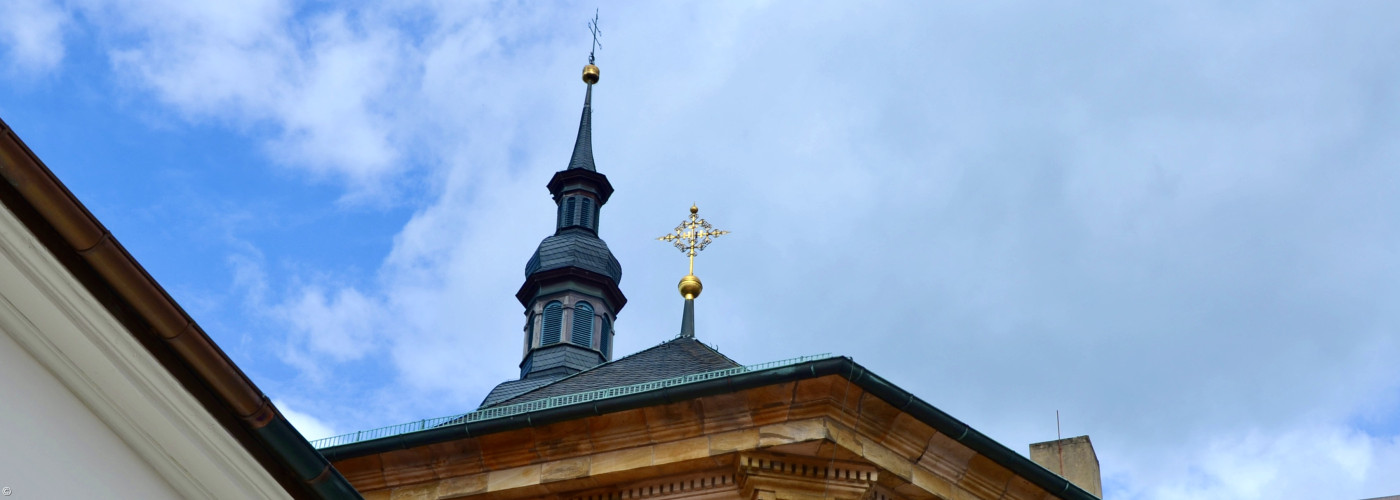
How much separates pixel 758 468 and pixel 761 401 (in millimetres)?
512

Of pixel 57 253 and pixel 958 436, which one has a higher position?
pixel 958 436

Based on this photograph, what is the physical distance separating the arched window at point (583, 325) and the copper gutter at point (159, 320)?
24.1m

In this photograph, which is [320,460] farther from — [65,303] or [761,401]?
[761,401]

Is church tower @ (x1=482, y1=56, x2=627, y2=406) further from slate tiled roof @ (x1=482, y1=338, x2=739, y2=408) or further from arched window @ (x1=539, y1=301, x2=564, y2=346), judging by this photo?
slate tiled roof @ (x1=482, y1=338, x2=739, y2=408)

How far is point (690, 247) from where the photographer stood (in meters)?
22.3

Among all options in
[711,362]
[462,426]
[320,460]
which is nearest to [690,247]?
[711,362]

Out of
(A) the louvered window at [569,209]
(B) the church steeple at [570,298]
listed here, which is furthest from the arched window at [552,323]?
(A) the louvered window at [569,209]

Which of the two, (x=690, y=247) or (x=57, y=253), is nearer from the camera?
(x=57, y=253)

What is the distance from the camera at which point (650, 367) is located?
17109 mm

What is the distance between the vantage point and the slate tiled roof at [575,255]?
33.4m

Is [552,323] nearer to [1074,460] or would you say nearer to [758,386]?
[1074,460]

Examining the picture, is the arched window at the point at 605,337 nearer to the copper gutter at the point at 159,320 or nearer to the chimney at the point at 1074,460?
the chimney at the point at 1074,460

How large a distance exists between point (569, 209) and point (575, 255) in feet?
8.45

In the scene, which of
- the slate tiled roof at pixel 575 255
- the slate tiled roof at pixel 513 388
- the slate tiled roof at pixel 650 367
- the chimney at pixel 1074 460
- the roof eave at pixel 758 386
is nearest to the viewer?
the roof eave at pixel 758 386
